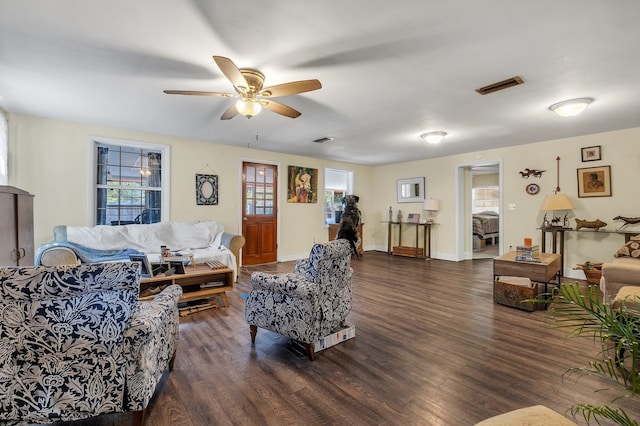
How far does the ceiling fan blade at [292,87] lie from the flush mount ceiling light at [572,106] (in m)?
2.82

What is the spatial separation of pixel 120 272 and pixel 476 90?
3.32 m

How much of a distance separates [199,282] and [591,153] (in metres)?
6.14

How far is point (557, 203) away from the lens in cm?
451

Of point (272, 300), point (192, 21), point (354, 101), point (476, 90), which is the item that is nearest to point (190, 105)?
point (192, 21)

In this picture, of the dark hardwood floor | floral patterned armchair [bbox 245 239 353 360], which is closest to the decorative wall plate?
the dark hardwood floor

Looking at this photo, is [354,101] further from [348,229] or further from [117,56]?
[348,229]

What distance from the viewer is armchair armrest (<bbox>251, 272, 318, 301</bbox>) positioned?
Answer: 2.12m

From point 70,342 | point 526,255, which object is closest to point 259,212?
point 526,255

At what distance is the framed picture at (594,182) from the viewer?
14.6ft

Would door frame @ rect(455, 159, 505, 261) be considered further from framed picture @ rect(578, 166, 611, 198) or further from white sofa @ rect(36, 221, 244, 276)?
white sofa @ rect(36, 221, 244, 276)

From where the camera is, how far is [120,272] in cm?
133

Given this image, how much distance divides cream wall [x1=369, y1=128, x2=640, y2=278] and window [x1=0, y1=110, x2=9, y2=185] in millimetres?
7089

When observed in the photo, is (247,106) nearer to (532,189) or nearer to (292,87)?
(292,87)

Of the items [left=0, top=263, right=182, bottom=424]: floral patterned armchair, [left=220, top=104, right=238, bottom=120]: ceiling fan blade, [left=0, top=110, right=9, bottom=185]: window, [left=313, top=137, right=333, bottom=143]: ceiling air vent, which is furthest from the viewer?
[left=313, top=137, right=333, bottom=143]: ceiling air vent
